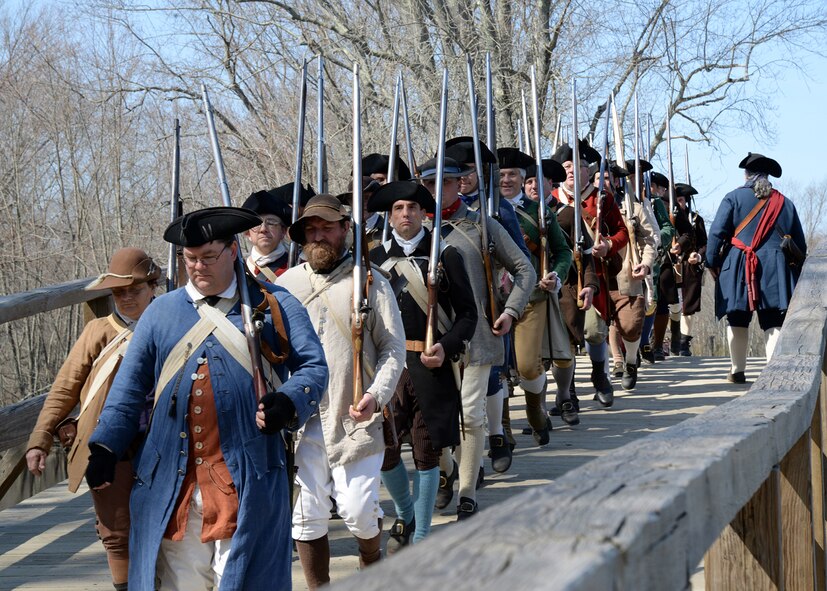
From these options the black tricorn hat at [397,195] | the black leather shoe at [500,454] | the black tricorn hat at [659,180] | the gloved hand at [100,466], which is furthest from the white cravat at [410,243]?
the black tricorn hat at [659,180]

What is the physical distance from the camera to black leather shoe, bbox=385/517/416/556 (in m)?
6.20

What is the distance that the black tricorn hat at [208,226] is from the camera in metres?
4.29

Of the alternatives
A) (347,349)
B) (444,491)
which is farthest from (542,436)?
(347,349)

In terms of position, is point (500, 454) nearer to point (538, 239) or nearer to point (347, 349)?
point (538, 239)

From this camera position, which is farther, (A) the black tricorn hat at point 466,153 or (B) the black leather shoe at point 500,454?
(B) the black leather shoe at point 500,454

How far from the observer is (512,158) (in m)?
8.73

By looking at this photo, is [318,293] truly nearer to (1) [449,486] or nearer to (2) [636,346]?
(1) [449,486]

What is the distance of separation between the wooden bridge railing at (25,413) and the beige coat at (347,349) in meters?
1.46

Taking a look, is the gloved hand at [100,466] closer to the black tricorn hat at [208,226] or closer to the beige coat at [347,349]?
the black tricorn hat at [208,226]

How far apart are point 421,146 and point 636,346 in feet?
18.6

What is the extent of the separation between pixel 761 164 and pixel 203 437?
24.7ft

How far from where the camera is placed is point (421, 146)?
54.9ft

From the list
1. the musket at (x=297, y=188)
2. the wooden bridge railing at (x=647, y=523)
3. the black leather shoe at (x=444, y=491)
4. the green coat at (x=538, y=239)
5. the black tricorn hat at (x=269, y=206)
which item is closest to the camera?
the wooden bridge railing at (x=647, y=523)

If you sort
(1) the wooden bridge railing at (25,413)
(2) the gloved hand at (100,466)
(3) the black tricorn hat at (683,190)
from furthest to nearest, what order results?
(3) the black tricorn hat at (683,190), (1) the wooden bridge railing at (25,413), (2) the gloved hand at (100,466)
